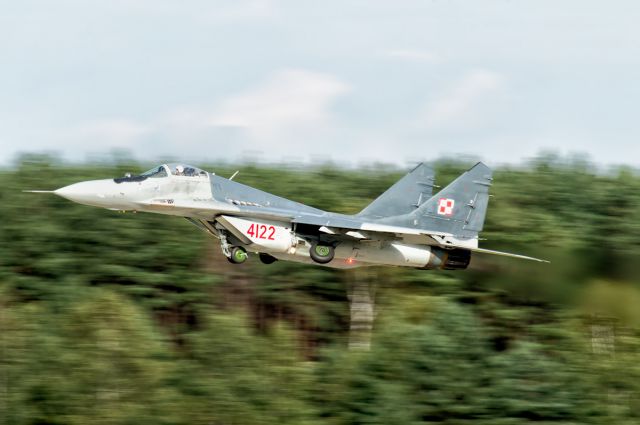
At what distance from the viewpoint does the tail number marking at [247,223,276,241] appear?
2380cm

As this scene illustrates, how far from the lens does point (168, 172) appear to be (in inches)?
928

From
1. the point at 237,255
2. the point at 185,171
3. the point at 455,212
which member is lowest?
the point at 237,255

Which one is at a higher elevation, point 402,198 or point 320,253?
point 402,198

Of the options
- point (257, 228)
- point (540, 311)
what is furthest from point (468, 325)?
point (257, 228)

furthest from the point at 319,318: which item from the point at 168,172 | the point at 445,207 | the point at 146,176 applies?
the point at 146,176

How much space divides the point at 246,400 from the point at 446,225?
→ 10283 millimetres

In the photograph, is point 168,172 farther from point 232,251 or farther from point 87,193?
point 232,251

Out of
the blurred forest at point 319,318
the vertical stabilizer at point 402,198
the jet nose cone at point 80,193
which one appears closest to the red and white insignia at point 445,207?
the vertical stabilizer at point 402,198

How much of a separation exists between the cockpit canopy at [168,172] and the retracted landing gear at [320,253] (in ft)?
8.85

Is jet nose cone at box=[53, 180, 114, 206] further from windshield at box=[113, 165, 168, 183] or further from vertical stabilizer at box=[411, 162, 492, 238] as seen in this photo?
vertical stabilizer at box=[411, 162, 492, 238]

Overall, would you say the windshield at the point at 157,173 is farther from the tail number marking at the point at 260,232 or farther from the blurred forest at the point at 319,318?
the blurred forest at the point at 319,318

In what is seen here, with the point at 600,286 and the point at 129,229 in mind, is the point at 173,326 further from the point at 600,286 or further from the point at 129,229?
the point at 600,286

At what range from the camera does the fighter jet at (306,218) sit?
2327 centimetres

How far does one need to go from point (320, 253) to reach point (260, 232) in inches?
56.0
